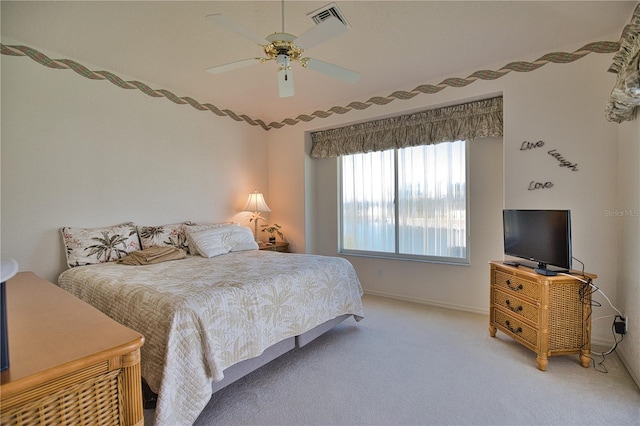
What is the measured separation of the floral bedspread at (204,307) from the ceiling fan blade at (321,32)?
160 cm

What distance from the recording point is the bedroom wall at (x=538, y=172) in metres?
2.52

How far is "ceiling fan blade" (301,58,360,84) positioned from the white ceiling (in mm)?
425

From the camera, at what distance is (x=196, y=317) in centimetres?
165

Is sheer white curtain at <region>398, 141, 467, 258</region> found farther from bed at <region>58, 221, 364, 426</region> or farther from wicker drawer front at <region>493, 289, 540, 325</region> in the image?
bed at <region>58, 221, 364, 426</region>

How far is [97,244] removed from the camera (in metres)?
2.85

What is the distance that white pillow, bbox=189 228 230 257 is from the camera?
3.23 meters

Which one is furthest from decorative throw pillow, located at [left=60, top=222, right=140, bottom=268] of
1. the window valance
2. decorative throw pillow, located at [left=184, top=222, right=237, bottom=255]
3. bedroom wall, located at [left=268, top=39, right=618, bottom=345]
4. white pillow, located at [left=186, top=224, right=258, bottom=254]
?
bedroom wall, located at [left=268, top=39, right=618, bottom=345]

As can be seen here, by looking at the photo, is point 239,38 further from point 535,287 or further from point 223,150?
point 535,287

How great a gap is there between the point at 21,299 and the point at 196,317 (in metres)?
0.84

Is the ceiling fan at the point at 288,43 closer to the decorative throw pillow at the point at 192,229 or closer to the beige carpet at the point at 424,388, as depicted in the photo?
the decorative throw pillow at the point at 192,229

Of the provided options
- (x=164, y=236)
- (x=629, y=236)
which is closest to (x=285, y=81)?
(x=164, y=236)

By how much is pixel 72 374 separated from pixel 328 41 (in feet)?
8.99

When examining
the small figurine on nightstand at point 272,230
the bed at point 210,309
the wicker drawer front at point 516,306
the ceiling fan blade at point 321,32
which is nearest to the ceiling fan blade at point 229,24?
the ceiling fan blade at point 321,32

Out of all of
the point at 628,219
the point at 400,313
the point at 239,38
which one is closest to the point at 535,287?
the point at 628,219
